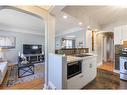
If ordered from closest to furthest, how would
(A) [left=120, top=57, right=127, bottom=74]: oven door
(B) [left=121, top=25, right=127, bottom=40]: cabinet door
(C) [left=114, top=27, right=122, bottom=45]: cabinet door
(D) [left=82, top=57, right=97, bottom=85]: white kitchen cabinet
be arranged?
(D) [left=82, top=57, right=97, bottom=85]: white kitchen cabinet < (A) [left=120, top=57, right=127, bottom=74]: oven door < (B) [left=121, top=25, right=127, bottom=40]: cabinet door < (C) [left=114, top=27, right=122, bottom=45]: cabinet door

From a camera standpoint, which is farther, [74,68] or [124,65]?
[124,65]

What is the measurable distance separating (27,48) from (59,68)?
5.17 meters

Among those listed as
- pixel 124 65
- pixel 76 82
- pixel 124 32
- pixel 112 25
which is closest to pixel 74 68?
pixel 76 82

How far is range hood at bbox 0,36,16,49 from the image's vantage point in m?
5.63

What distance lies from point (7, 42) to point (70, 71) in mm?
5105

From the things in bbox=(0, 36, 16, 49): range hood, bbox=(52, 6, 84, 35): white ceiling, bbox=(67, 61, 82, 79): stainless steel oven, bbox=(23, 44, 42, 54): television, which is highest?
bbox=(52, 6, 84, 35): white ceiling

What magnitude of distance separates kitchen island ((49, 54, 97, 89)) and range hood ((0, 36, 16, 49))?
453 cm

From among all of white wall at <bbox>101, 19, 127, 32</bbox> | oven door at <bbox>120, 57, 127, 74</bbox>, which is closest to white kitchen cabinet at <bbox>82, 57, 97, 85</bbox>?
oven door at <bbox>120, 57, 127, 74</bbox>

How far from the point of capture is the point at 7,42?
5.81m

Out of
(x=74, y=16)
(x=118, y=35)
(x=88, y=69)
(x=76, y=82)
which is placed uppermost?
(x=74, y=16)

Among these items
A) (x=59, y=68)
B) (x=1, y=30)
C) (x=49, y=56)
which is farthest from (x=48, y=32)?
(x=1, y=30)

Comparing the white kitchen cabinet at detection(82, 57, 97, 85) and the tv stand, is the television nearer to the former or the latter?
the tv stand

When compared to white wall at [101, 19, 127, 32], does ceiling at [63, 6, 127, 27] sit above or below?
above

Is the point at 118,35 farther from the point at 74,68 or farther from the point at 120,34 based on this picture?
the point at 74,68
